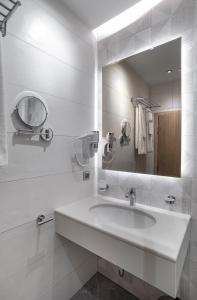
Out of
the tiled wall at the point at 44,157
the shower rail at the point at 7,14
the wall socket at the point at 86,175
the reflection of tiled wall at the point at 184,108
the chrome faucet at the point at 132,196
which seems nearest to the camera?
the shower rail at the point at 7,14

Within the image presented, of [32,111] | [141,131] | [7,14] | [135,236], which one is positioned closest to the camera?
[7,14]

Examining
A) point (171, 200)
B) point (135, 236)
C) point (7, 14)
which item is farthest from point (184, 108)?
point (7, 14)

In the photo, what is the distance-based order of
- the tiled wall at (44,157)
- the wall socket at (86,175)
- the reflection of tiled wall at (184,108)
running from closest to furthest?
the tiled wall at (44,157) → the reflection of tiled wall at (184,108) → the wall socket at (86,175)

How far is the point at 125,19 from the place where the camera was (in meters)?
1.55

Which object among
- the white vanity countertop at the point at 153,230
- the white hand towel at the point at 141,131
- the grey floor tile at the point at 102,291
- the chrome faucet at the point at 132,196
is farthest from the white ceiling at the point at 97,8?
the grey floor tile at the point at 102,291

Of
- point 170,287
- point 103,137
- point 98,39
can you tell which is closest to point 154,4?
point 98,39

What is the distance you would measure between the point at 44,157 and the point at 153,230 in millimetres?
867

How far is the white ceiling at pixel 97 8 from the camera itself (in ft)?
4.51

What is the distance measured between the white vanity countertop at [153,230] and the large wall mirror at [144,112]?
31 cm

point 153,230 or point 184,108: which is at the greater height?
point 184,108

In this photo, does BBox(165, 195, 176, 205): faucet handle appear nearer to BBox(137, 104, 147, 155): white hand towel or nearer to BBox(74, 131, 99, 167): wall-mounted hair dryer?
BBox(137, 104, 147, 155): white hand towel

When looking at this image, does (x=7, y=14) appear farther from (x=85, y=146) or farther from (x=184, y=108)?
(x=184, y=108)

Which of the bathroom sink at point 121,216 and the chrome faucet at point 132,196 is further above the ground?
the chrome faucet at point 132,196

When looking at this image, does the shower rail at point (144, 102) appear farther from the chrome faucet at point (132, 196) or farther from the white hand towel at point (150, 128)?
the chrome faucet at point (132, 196)
